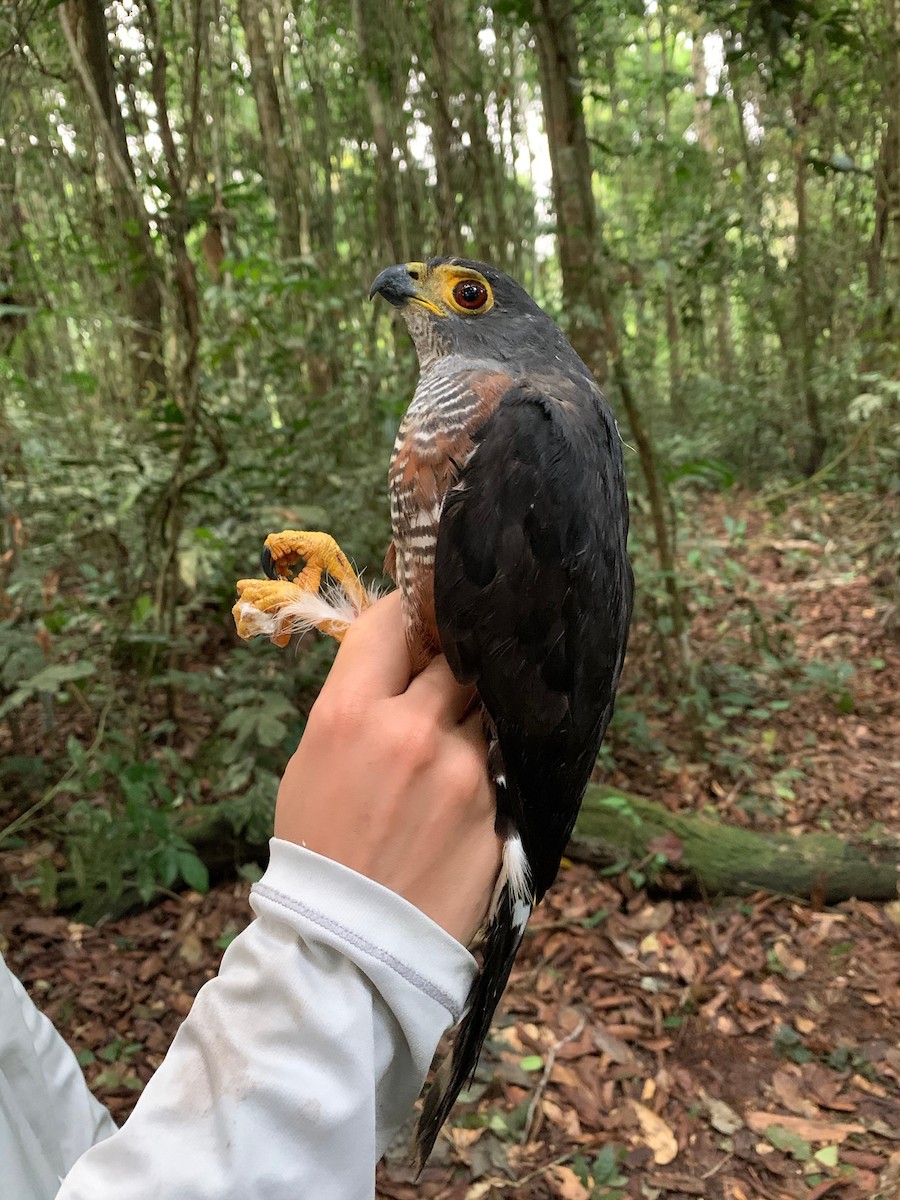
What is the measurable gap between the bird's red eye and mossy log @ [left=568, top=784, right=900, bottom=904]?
2.95 m

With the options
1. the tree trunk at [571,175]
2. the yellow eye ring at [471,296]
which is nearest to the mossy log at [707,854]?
the tree trunk at [571,175]

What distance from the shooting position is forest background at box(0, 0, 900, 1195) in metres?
3.77

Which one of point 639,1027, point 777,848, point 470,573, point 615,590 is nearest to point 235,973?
point 470,573

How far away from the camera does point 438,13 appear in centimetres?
470

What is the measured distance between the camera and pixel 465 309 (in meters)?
2.56

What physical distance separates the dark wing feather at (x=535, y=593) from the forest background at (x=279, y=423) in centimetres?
179

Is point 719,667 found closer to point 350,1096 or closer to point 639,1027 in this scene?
point 639,1027

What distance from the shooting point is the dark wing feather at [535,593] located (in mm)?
1750

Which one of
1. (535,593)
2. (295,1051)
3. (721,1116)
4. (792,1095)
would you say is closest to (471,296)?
(535,593)

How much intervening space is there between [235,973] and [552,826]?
1077 millimetres

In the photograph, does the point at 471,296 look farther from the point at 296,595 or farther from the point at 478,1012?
the point at 478,1012

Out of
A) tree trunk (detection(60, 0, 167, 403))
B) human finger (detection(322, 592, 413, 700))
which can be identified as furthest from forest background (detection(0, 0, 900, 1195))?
human finger (detection(322, 592, 413, 700))

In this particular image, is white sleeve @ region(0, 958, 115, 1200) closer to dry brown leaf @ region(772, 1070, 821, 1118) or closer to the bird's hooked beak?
the bird's hooked beak

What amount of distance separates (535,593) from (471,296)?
1.27m
